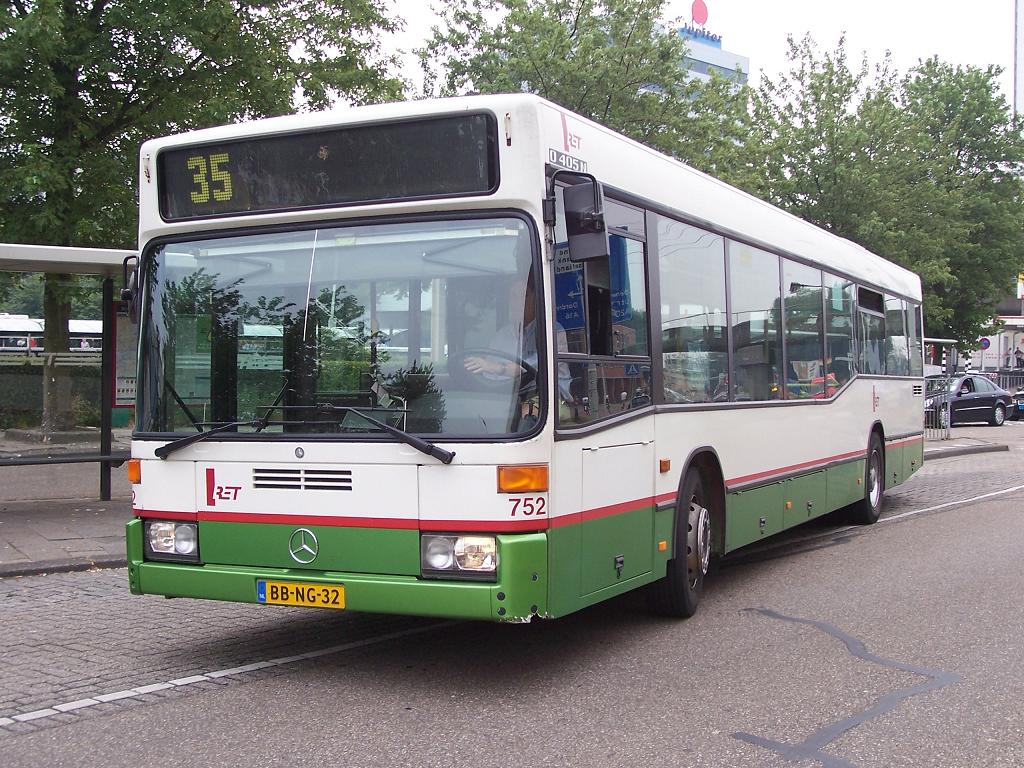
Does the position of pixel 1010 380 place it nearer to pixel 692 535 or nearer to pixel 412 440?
pixel 692 535

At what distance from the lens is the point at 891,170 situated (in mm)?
29438

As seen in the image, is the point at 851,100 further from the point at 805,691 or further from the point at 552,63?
the point at 805,691

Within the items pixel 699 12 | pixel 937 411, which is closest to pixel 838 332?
pixel 937 411

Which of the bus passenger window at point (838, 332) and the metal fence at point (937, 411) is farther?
the metal fence at point (937, 411)

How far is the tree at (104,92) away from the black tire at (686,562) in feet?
26.8

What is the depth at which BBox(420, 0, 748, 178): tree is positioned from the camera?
2075cm

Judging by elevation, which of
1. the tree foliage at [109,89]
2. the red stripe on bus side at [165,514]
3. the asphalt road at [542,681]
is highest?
the tree foliage at [109,89]

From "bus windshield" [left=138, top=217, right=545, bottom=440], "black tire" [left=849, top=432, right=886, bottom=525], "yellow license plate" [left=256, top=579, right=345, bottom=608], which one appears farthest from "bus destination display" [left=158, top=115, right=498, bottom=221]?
"black tire" [left=849, top=432, right=886, bottom=525]

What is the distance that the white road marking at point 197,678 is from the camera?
5.17 meters

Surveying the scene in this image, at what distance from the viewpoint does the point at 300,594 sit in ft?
18.2

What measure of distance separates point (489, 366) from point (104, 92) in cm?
1134

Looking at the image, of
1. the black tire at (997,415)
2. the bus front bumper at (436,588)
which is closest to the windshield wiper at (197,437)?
the bus front bumper at (436,588)

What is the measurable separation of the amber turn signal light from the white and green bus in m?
0.01

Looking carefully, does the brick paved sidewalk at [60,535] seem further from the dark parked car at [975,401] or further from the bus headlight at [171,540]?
the dark parked car at [975,401]
